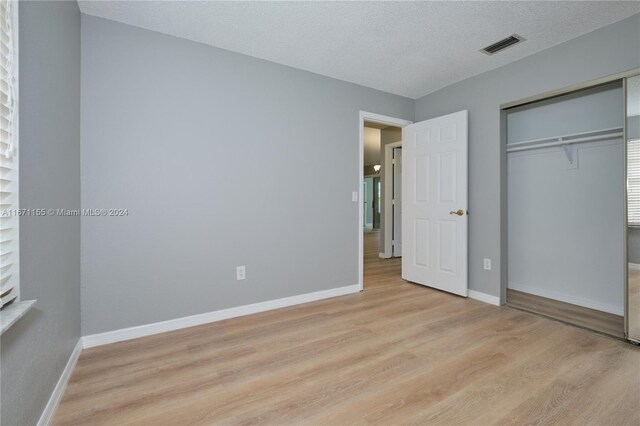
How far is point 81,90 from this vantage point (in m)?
2.15

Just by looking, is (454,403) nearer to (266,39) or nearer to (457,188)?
(457,188)

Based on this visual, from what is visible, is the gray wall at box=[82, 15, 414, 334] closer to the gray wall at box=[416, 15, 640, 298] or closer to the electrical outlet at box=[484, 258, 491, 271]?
the gray wall at box=[416, 15, 640, 298]

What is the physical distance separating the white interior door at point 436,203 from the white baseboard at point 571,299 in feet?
2.53

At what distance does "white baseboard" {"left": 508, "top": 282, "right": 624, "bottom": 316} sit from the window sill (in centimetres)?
416

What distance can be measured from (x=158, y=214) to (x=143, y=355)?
3.42 ft

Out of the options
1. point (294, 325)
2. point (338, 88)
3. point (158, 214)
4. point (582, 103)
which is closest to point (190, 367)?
point (294, 325)

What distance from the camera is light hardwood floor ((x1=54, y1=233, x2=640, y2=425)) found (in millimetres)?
1499

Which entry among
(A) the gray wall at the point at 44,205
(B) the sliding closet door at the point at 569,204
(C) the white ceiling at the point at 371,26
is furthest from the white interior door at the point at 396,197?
(A) the gray wall at the point at 44,205

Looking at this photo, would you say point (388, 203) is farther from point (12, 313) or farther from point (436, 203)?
point (12, 313)

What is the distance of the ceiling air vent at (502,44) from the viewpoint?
8.43 ft

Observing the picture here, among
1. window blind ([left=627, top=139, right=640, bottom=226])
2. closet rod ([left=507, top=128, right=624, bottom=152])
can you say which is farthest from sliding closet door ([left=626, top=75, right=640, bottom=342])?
closet rod ([left=507, top=128, right=624, bottom=152])

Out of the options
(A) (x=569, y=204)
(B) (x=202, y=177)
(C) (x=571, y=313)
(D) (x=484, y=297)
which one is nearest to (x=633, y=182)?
(A) (x=569, y=204)

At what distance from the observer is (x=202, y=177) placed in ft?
8.57

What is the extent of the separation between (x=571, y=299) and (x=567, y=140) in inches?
63.7
